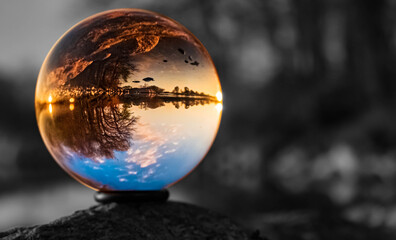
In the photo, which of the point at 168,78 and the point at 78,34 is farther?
the point at 78,34

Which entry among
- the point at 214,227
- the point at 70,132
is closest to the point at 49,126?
the point at 70,132

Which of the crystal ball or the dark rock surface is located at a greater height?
the crystal ball

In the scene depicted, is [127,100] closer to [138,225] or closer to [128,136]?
[128,136]

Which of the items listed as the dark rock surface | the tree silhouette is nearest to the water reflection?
the tree silhouette

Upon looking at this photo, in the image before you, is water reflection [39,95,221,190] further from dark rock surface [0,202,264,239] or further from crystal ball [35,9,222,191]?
dark rock surface [0,202,264,239]

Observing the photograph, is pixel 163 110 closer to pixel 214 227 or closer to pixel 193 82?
pixel 193 82

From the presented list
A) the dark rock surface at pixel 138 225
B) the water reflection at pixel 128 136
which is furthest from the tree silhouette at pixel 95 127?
the dark rock surface at pixel 138 225
